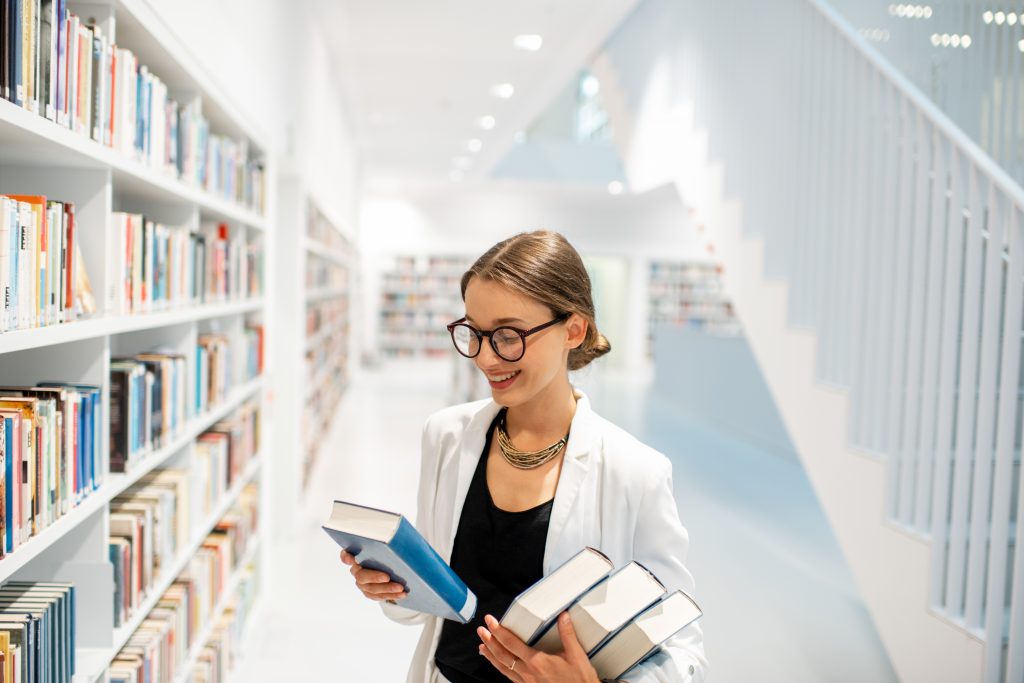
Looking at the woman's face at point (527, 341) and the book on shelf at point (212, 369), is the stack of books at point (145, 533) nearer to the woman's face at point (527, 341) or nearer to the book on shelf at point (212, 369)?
the book on shelf at point (212, 369)

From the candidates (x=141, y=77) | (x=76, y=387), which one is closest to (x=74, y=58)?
(x=141, y=77)

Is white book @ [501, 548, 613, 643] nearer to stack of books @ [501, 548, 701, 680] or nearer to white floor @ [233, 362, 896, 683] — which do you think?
stack of books @ [501, 548, 701, 680]

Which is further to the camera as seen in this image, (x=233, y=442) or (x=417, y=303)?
(x=417, y=303)

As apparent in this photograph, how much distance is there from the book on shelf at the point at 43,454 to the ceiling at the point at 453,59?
14.3 feet

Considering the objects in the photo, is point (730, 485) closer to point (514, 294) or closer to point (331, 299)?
point (331, 299)

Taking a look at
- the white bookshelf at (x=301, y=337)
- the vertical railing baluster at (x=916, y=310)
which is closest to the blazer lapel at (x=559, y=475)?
the vertical railing baluster at (x=916, y=310)

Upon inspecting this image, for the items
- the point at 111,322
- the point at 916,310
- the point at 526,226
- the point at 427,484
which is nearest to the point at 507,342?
the point at 427,484

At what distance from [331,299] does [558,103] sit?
306 inches

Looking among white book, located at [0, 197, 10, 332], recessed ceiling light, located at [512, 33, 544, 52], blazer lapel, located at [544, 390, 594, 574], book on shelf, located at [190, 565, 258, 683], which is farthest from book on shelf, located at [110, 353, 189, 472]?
recessed ceiling light, located at [512, 33, 544, 52]

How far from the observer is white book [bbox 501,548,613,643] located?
1097 millimetres

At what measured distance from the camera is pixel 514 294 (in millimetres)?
1267

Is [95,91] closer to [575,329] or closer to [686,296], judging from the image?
[575,329]

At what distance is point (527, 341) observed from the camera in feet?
4.17

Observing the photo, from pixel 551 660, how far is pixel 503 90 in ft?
23.5
